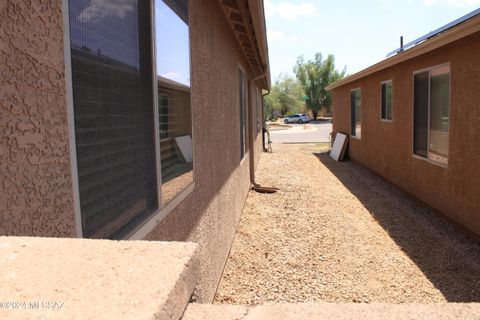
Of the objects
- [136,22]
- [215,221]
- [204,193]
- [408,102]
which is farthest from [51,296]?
[408,102]

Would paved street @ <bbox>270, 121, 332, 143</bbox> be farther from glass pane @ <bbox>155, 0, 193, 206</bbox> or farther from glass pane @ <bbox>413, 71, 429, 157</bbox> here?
glass pane @ <bbox>155, 0, 193, 206</bbox>

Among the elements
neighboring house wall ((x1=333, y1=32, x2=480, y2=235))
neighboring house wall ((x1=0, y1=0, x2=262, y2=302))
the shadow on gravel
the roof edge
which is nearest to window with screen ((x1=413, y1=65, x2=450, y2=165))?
neighboring house wall ((x1=333, y1=32, x2=480, y2=235))

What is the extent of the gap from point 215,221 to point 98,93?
2974 millimetres

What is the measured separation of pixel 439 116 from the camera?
25.3 feet

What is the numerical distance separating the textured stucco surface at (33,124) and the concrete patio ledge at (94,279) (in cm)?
14

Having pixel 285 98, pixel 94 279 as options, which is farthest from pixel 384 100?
pixel 285 98

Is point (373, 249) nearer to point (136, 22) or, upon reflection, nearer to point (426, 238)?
point (426, 238)

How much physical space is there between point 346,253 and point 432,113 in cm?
368

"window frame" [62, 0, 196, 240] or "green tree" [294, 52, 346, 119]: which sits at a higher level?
"green tree" [294, 52, 346, 119]

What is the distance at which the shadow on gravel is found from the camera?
4742 millimetres

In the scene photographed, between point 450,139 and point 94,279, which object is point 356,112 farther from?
point 94,279

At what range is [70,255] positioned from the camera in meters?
1.14

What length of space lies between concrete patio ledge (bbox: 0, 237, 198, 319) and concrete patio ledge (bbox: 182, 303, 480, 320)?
0.27 feet

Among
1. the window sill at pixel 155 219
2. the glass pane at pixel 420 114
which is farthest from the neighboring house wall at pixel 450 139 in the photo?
the window sill at pixel 155 219
